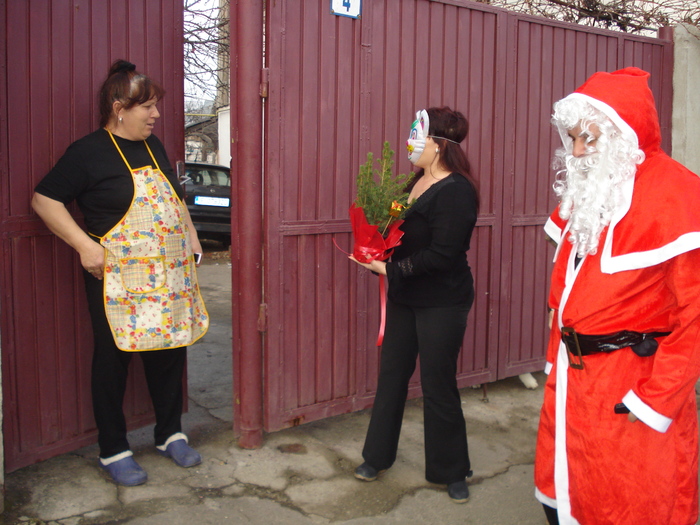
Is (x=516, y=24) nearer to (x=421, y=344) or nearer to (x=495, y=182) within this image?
(x=495, y=182)

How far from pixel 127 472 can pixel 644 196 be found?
262 centimetres

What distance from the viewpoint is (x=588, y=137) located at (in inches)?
87.8

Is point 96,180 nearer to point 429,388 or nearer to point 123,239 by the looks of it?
point 123,239

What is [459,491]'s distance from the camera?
11.1ft

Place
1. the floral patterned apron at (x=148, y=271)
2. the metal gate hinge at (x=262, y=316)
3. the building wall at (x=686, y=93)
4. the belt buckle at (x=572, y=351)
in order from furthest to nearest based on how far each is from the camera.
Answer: the building wall at (x=686, y=93) < the metal gate hinge at (x=262, y=316) < the floral patterned apron at (x=148, y=271) < the belt buckle at (x=572, y=351)

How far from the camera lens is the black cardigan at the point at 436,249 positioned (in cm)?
312

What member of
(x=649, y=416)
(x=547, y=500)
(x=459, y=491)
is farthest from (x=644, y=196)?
(x=459, y=491)

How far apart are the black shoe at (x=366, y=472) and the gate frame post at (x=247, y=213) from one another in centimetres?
64

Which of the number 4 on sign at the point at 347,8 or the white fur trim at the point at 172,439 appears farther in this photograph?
the number 4 on sign at the point at 347,8

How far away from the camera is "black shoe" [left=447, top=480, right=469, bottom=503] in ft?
11.1

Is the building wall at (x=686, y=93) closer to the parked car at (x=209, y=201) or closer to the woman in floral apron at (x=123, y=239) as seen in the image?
the woman in floral apron at (x=123, y=239)

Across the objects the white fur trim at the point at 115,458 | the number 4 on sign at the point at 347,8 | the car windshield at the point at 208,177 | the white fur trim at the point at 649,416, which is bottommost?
the white fur trim at the point at 115,458

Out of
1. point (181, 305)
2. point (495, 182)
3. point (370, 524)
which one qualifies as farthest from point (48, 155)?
point (495, 182)

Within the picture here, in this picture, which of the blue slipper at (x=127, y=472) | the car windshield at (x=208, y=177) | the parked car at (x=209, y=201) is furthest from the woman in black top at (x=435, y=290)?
the car windshield at (x=208, y=177)
